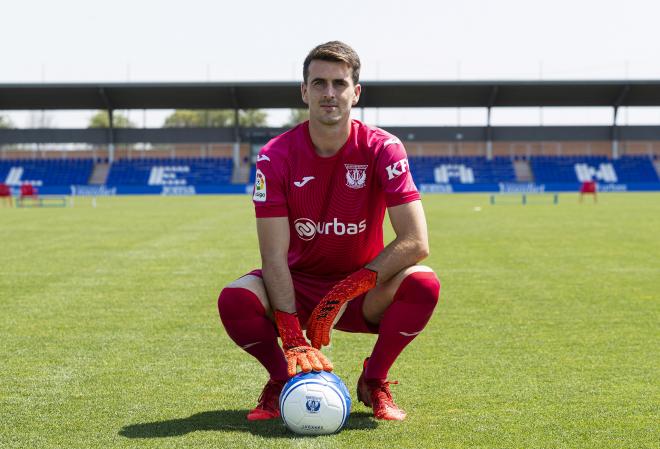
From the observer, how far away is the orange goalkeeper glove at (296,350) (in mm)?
4059

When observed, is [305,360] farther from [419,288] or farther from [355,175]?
[355,175]

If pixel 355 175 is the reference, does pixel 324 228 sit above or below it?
below

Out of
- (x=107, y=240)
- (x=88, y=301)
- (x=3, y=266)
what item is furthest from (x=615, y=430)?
(x=107, y=240)

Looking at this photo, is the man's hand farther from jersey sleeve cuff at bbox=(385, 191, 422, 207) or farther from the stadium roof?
the stadium roof

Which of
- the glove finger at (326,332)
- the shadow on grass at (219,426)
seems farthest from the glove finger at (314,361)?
the shadow on grass at (219,426)

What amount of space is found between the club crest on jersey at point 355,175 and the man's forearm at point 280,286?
23.0 inches

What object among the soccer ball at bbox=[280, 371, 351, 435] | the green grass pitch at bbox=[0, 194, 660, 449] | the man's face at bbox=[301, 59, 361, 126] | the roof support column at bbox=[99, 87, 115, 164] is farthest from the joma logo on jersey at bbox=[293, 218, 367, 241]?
the roof support column at bbox=[99, 87, 115, 164]

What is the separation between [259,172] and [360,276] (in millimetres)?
795

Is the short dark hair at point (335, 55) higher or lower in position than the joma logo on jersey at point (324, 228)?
higher

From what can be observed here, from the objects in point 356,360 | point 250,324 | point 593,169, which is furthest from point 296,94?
point 250,324

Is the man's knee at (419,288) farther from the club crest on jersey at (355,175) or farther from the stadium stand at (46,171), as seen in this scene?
the stadium stand at (46,171)

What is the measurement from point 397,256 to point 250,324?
0.84 meters

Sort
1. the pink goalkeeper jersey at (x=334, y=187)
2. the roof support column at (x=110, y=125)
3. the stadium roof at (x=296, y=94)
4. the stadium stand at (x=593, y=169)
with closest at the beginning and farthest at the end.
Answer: the pink goalkeeper jersey at (x=334, y=187) → the stadium roof at (x=296, y=94) → the roof support column at (x=110, y=125) → the stadium stand at (x=593, y=169)

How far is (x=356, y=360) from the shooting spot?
583 centimetres
